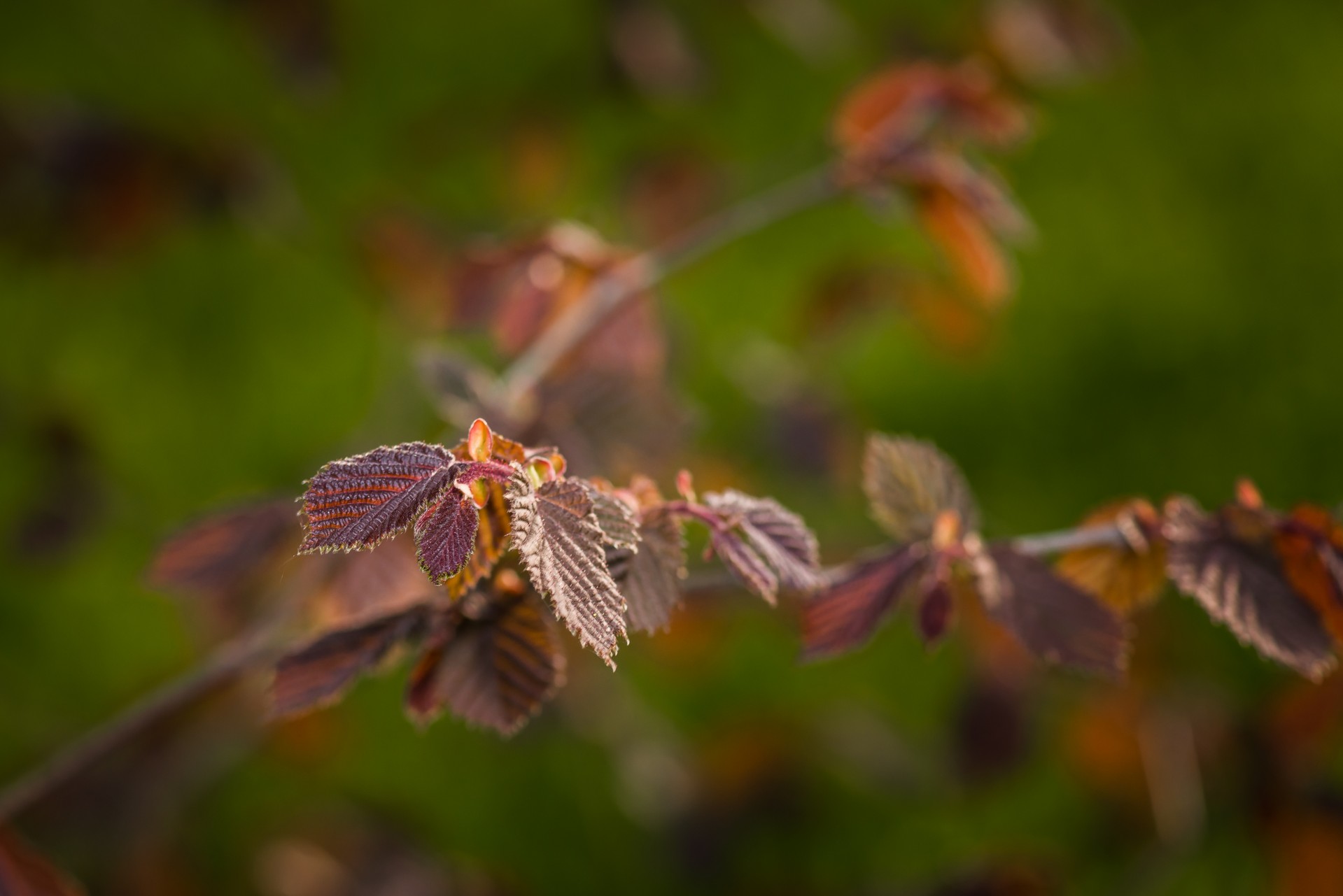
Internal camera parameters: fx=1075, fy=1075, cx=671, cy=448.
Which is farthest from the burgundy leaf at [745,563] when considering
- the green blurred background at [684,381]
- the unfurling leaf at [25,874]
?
the green blurred background at [684,381]

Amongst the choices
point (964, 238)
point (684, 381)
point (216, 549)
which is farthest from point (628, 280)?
point (684, 381)

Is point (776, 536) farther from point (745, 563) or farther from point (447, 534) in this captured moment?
point (447, 534)

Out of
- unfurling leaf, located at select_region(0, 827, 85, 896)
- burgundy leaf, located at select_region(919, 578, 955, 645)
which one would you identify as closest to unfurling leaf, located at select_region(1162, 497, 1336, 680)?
burgundy leaf, located at select_region(919, 578, 955, 645)

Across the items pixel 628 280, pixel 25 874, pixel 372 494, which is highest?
pixel 628 280

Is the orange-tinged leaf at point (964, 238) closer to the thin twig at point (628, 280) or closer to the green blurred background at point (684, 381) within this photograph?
the thin twig at point (628, 280)

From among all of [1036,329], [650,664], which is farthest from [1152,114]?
[650,664]

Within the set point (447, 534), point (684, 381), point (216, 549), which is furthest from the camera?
point (684, 381)

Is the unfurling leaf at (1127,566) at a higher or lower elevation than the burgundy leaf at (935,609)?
lower
